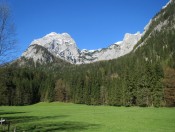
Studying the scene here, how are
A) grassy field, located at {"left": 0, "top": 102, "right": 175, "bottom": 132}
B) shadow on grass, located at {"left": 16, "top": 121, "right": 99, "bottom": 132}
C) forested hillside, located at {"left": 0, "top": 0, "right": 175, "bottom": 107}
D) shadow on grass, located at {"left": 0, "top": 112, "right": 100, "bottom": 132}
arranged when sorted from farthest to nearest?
forested hillside, located at {"left": 0, "top": 0, "right": 175, "bottom": 107} < grassy field, located at {"left": 0, "top": 102, "right": 175, "bottom": 132} < shadow on grass, located at {"left": 0, "top": 112, "right": 100, "bottom": 132} < shadow on grass, located at {"left": 16, "top": 121, "right": 99, "bottom": 132}

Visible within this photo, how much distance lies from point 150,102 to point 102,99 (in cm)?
3905

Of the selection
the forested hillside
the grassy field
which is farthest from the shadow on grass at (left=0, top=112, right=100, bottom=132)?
the forested hillside

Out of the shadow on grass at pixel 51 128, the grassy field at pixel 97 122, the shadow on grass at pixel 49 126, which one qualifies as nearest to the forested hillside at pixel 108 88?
the grassy field at pixel 97 122

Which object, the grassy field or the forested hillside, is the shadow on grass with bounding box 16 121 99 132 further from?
the forested hillside

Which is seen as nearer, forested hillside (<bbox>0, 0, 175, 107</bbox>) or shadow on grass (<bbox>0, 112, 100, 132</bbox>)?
shadow on grass (<bbox>0, 112, 100, 132</bbox>)

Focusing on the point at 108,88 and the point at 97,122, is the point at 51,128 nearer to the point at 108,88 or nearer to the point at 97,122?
the point at 97,122

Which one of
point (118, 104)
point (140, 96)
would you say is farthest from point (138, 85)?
point (118, 104)

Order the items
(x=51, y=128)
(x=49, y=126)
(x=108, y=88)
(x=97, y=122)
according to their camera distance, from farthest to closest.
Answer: (x=108, y=88)
(x=97, y=122)
(x=49, y=126)
(x=51, y=128)

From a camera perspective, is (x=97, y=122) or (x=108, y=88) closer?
(x=97, y=122)

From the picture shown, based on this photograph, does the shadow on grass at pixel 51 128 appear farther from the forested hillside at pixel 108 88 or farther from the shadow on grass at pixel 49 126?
the forested hillside at pixel 108 88

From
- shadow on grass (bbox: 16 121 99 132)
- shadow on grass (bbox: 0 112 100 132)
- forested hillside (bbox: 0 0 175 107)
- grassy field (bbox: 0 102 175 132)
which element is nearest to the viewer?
shadow on grass (bbox: 16 121 99 132)

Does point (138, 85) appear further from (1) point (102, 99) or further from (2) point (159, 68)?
(1) point (102, 99)

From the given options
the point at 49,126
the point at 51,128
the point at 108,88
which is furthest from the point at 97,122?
the point at 108,88

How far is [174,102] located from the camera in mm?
95875
